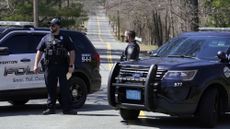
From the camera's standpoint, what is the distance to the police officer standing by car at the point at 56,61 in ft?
39.8

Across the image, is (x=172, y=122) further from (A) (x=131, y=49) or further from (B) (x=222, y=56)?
(A) (x=131, y=49)

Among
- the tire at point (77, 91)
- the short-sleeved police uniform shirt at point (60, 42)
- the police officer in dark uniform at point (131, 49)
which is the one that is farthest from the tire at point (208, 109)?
the tire at point (77, 91)

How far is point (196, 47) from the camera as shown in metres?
11.5

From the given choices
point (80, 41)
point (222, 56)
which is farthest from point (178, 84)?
point (80, 41)

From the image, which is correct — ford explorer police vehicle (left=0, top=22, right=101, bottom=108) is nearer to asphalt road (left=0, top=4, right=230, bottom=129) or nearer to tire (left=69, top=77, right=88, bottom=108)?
tire (left=69, top=77, right=88, bottom=108)

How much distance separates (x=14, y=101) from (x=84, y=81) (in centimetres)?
166

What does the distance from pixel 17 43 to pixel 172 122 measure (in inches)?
145

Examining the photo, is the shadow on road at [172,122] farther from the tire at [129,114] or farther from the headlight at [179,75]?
the headlight at [179,75]

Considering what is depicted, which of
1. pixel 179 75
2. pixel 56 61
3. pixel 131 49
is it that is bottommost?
pixel 179 75

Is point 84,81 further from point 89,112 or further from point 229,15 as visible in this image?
point 229,15

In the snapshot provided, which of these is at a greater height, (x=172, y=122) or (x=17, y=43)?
(x=17, y=43)

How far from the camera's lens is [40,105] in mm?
14539

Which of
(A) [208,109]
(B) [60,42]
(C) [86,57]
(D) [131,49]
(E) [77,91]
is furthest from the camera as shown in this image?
(C) [86,57]

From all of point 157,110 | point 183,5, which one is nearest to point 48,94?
point 157,110
